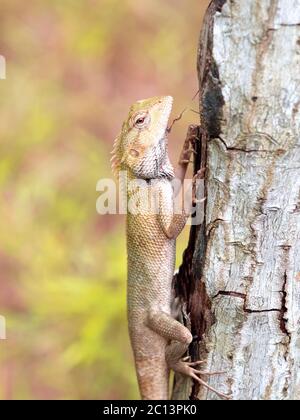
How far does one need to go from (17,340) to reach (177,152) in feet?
9.08

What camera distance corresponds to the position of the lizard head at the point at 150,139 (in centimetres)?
382

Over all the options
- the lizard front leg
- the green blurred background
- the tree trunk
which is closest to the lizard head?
the tree trunk

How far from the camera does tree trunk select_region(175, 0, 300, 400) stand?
2436 millimetres

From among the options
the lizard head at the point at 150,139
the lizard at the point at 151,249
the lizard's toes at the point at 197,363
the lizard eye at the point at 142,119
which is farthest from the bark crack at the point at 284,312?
the lizard eye at the point at 142,119

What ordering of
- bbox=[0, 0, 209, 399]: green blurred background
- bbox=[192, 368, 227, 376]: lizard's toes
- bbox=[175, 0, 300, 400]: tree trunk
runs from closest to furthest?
bbox=[175, 0, 300, 400]: tree trunk, bbox=[192, 368, 227, 376]: lizard's toes, bbox=[0, 0, 209, 399]: green blurred background

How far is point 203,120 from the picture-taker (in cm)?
266

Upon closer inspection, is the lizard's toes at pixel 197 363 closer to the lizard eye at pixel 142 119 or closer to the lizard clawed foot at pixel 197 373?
the lizard clawed foot at pixel 197 373

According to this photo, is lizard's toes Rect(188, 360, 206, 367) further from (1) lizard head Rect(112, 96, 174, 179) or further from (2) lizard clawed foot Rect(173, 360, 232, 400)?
(1) lizard head Rect(112, 96, 174, 179)

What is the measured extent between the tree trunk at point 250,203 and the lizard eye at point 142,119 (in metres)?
0.80

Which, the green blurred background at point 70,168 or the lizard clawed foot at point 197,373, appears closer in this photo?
the lizard clawed foot at point 197,373

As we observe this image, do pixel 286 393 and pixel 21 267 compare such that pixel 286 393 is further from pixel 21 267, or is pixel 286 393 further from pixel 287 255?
pixel 21 267

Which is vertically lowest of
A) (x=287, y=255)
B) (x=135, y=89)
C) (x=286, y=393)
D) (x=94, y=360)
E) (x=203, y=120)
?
(x=94, y=360)

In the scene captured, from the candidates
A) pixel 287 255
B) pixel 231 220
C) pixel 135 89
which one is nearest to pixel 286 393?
pixel 287 255

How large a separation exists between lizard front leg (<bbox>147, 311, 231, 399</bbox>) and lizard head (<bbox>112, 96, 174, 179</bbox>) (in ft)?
2.98
